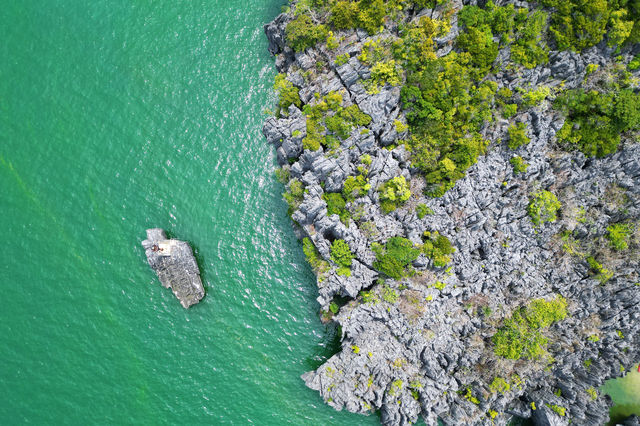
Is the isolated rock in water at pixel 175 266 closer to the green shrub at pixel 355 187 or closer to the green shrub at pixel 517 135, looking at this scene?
the green shrub at pixel 355 187

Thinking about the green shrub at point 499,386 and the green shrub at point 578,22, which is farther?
the green shrub at point 499,386

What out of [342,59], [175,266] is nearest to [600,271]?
[342,59]

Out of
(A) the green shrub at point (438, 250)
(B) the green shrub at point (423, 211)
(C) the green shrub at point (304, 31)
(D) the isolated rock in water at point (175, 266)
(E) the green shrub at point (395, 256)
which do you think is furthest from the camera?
(D) the isolated rock in water at point (175, 266)

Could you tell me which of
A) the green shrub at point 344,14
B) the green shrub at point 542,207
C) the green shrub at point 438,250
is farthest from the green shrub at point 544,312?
the green shrub at point 344,14

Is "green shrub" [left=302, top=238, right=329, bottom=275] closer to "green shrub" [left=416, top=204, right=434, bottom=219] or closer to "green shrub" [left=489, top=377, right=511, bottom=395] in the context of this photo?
"green shrub" [left=416, top=204, right=434, bottom=219]

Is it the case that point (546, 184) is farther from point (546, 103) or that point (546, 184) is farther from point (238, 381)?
point (238, 381)
